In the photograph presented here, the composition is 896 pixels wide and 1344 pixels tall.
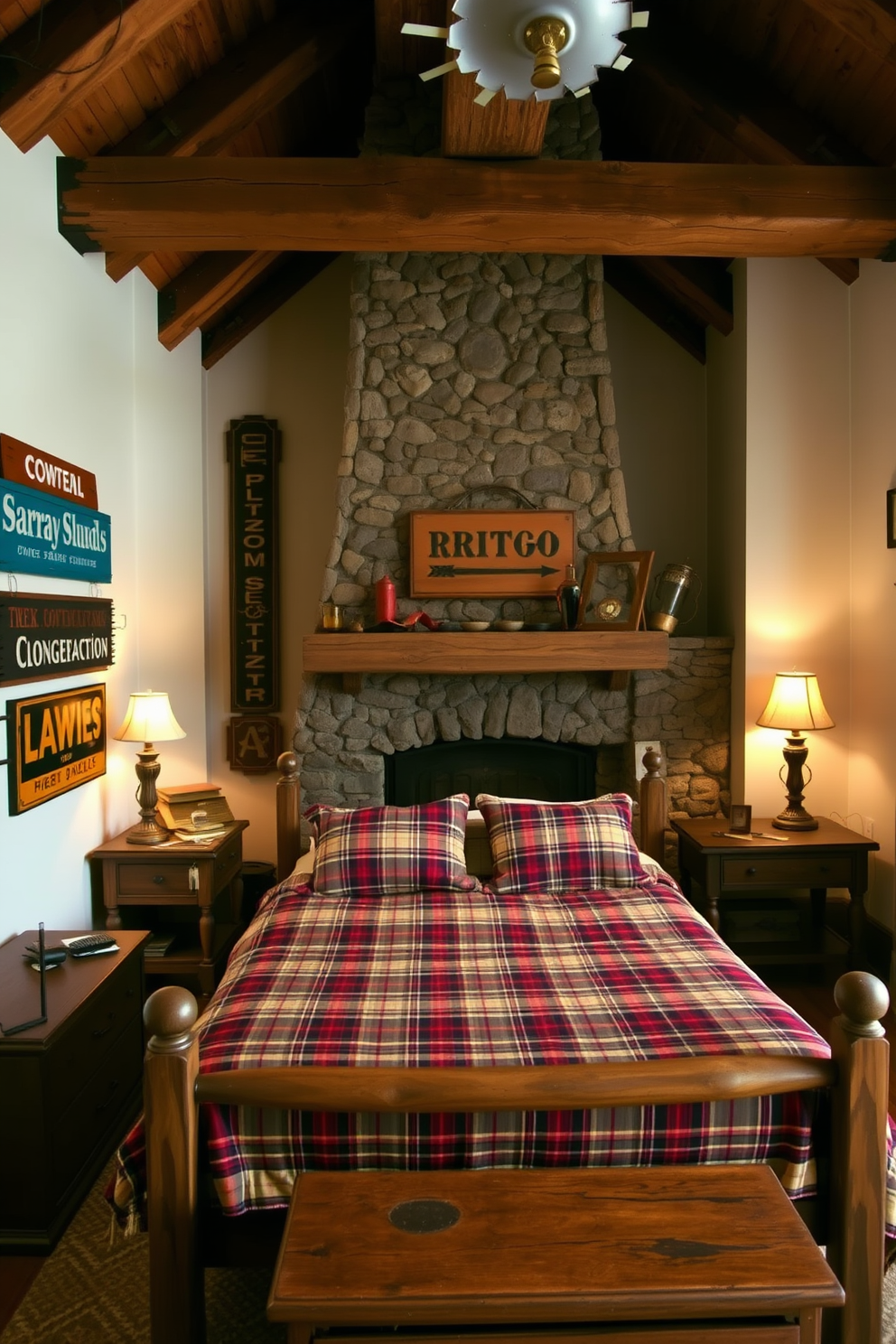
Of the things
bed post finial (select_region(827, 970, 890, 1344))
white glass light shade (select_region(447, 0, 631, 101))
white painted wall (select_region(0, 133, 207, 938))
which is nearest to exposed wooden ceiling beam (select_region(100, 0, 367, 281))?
white painted wall (select_region(0, 133, 207, 938))

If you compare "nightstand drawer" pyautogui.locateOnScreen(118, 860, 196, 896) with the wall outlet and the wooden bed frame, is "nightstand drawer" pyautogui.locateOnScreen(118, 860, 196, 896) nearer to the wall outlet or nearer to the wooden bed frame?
the wooden bed frame

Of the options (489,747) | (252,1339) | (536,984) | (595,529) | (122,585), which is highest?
(595,529)

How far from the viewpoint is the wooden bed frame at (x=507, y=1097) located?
5.89 feet

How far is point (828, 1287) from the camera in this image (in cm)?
150

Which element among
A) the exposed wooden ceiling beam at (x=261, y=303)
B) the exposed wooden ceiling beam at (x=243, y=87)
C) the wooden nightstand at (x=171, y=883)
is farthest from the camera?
the exposed wooden ceiling beam at (x=261, y=303)

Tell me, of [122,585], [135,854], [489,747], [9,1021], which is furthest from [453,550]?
[9,1021]

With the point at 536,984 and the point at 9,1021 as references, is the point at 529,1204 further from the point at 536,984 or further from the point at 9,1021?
the point at 9,1021

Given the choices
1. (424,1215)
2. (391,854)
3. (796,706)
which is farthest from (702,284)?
(424,1215)

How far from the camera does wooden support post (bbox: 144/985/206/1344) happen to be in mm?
1790

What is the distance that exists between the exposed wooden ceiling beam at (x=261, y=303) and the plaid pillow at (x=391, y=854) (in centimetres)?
300

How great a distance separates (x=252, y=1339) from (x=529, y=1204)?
835 mm

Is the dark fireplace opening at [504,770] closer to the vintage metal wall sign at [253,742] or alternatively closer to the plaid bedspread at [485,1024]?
the vintage metal wall sign at [253,742]

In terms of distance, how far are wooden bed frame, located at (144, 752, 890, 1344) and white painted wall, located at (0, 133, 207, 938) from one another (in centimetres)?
133

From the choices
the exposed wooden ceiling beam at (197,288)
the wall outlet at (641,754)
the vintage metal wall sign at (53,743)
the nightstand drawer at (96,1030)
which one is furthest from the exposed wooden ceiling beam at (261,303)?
the nightstand drawer at (96,1030)
